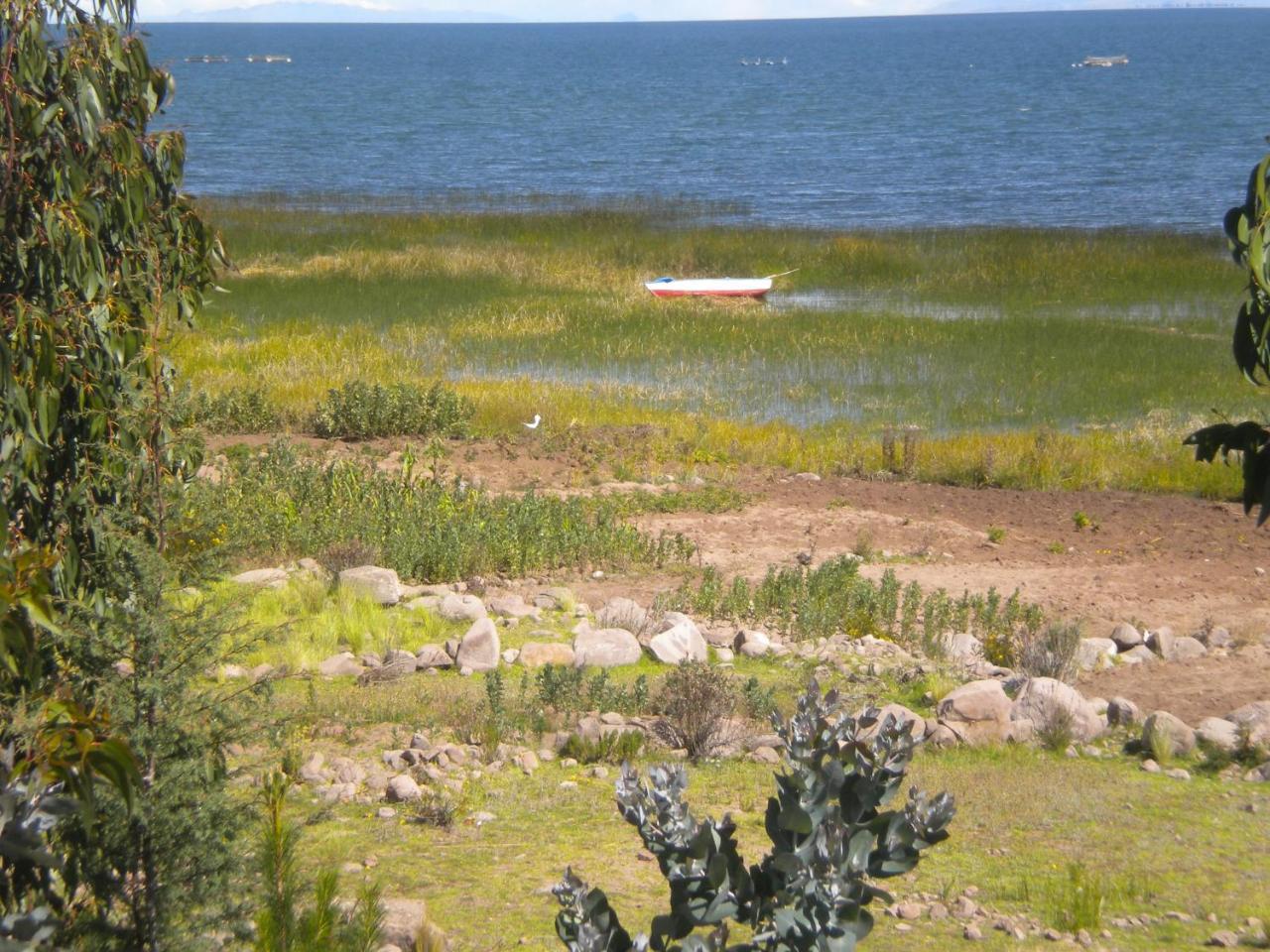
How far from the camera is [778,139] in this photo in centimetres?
7381

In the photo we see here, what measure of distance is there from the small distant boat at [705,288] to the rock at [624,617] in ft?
55.2

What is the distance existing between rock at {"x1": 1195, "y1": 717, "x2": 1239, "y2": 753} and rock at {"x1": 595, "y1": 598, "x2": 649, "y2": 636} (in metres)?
3.66

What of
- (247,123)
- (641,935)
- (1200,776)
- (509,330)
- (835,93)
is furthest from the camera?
(835,93)

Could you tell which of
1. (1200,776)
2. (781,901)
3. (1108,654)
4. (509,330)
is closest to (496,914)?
(781,901)

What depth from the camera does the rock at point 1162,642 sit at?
9984mm

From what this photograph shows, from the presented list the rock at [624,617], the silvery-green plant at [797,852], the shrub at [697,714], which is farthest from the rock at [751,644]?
the silvery-green plant at [797,852]

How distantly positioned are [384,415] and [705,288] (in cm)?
1194

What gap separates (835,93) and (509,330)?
91.2 m

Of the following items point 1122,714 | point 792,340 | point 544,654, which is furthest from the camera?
point 792,340

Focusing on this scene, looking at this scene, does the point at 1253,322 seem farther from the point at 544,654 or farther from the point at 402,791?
the point at 544,654

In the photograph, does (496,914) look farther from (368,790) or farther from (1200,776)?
(1200,776)

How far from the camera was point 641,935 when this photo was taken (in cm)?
322

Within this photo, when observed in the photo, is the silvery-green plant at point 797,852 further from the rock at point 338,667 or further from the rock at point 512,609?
the rock at point 512,609

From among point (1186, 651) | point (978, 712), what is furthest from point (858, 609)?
point (978, 712)
